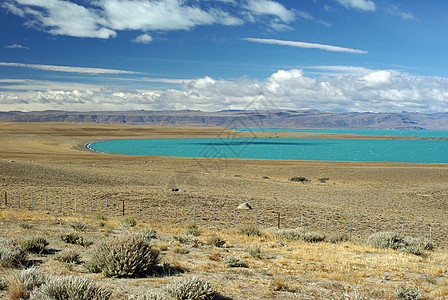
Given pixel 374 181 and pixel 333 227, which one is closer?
pixel 333 227

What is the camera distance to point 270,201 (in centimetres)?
3017

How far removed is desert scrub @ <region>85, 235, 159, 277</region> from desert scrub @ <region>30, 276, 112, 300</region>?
183 centimetres

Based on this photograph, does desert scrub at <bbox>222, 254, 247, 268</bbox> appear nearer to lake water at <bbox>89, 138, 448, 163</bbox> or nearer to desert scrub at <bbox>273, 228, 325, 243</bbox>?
desert scrub at <bbox>273, 228, 325, 243</bbox>

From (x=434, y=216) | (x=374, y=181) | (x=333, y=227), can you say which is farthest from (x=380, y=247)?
(x=374, y=181)

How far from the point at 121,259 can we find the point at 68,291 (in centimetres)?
217

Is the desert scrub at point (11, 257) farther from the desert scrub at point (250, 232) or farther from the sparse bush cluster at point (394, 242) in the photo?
the sparse bush cluster at point (394, 242)

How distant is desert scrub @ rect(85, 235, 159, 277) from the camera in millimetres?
7918

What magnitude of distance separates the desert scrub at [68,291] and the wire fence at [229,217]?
14.3 m

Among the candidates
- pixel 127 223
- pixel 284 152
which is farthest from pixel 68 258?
pixel 284 152

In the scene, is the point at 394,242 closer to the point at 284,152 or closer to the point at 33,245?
the point at 33,245

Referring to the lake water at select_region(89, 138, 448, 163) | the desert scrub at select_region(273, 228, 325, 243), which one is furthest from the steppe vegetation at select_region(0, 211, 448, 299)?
the lake water at select_region(89, 138, 448, 163)

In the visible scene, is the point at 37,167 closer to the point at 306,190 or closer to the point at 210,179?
the point at 210,179

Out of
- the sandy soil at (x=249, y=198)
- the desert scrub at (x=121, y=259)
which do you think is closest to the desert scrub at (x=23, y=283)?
the desert scrub at (x=121, y=259)

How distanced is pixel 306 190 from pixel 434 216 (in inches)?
517
